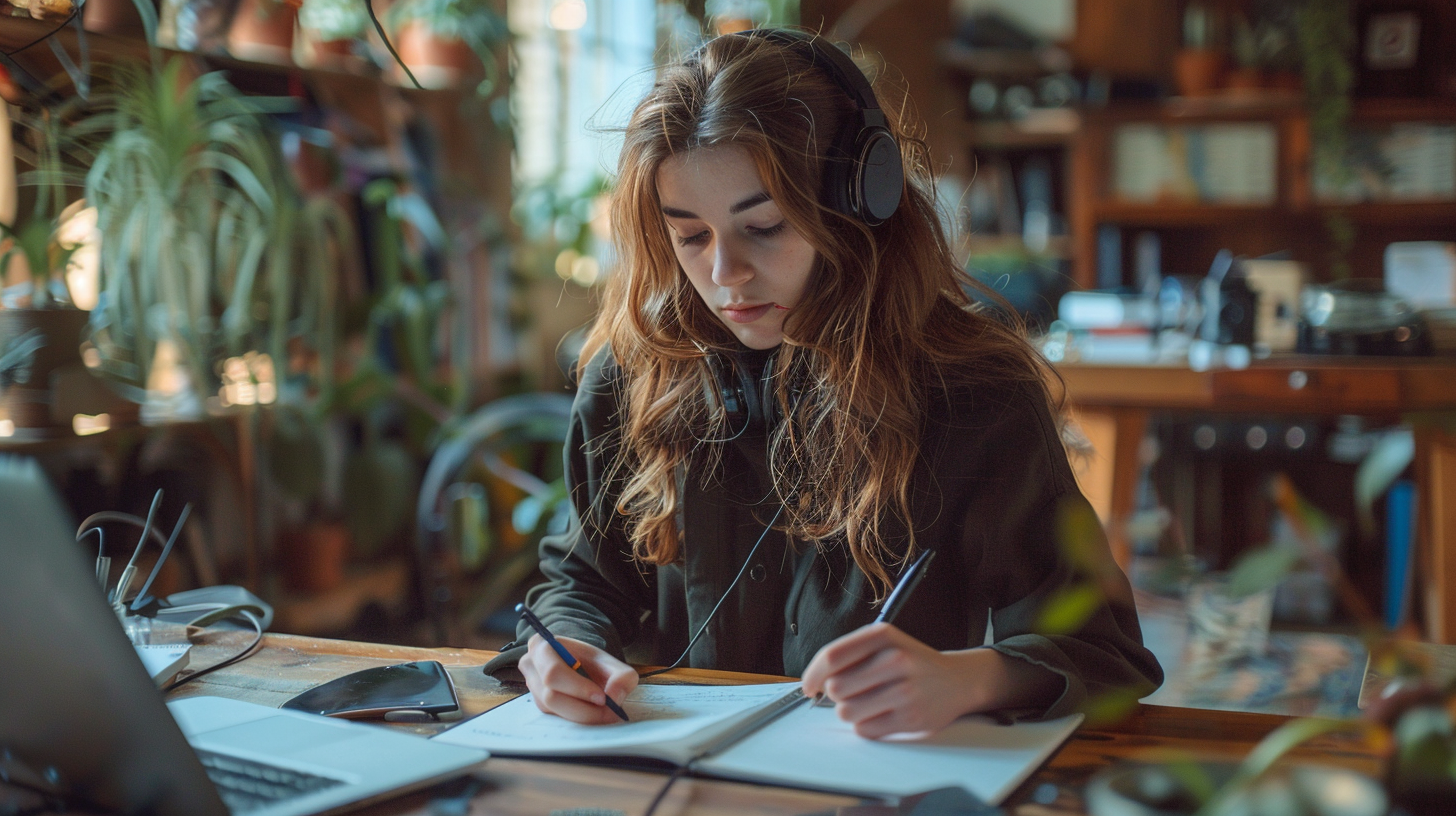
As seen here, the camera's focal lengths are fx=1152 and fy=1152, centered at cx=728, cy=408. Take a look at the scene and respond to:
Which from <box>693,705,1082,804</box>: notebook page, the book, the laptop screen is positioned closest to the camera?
the laptop screen

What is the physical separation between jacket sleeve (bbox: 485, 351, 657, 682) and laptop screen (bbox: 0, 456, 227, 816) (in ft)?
1.72

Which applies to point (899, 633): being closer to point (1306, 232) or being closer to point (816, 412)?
point (816, 412)

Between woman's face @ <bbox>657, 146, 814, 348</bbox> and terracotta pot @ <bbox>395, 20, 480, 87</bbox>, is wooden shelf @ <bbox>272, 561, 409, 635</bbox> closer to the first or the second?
terracotta pot @ <bbox>395, 20, 480, 87</bbox>

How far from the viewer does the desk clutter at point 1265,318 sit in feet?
7.64

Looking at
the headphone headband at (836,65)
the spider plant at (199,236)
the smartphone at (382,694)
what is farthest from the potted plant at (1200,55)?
the smartphone at (382,694)

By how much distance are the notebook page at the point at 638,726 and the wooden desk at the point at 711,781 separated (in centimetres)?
2

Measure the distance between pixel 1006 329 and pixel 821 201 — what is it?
25 centimetres

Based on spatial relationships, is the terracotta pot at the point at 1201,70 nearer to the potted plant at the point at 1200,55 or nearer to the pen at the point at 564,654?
the potted plant at the point at 1200,55

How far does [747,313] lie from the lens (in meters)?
1.10

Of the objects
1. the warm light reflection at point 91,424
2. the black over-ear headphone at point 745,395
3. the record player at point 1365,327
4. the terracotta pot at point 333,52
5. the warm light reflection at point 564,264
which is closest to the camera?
the black over-ear headphone at point 745,395

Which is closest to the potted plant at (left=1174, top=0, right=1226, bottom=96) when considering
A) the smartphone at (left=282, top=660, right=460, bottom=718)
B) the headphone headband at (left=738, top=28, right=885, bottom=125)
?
the headphone headband at (left=738, top=28, right=885, bottom=125)

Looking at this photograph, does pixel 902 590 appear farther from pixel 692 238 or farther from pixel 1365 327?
pixel 1365 327

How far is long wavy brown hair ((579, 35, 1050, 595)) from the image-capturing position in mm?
1086

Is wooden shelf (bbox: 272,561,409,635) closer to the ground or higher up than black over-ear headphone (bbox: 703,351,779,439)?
closer to the ground
